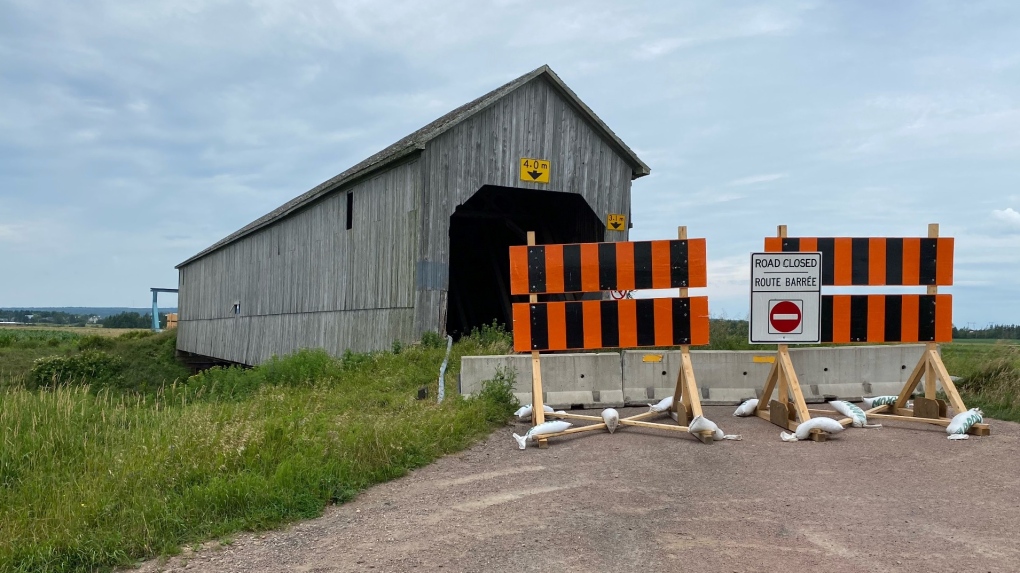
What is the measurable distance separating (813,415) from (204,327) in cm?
3233

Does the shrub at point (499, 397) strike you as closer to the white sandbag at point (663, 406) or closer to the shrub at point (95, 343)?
the white sandbag at point (663, 406)

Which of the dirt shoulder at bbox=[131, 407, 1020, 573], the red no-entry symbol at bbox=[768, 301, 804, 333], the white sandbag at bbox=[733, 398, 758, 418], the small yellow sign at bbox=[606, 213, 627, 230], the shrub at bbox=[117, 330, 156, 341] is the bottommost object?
the shrub at bbox=[117, 330, 156, 341]

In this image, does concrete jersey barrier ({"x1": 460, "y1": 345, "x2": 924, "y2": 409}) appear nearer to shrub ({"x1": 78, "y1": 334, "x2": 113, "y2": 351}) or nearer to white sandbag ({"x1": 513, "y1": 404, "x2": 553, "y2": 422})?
white sandbag ({"x1": 513, "y1": 404, "x2": 553, "y2": 422})

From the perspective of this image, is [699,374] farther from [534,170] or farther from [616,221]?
[616,221]

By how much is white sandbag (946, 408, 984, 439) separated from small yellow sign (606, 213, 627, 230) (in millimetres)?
11052

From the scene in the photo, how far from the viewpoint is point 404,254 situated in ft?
53.7

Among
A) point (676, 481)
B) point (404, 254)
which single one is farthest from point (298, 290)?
point (676, 481)

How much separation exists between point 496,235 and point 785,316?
15775 mm

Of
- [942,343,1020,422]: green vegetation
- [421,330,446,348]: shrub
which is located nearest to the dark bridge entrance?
[421,330,446,348]: shrub

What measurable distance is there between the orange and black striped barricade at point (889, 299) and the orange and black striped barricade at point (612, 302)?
3.61 feet

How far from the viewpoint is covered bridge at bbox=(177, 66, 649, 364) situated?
16062 millimetres

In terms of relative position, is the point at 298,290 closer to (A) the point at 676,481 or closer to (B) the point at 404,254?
(B) the point at 404,254

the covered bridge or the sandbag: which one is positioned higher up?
the covered bridge

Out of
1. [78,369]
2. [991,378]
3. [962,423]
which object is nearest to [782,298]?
[962,423]
